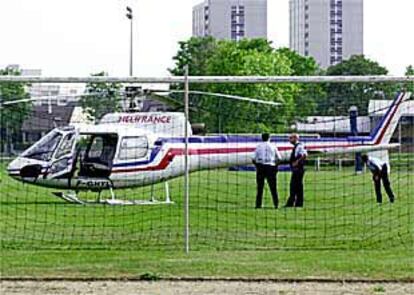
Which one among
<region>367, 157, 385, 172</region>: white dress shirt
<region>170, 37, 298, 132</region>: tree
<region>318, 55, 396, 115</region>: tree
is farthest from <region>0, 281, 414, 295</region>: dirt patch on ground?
<region>367, 157, 385, 172</region>: white dress shirt

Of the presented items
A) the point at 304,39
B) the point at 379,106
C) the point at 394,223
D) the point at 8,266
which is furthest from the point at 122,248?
the point at 304,39

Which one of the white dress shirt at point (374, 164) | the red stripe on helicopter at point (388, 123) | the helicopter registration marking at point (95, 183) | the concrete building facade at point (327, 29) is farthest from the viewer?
the concrete building facade at point (327, 29)

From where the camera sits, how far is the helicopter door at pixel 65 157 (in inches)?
1041

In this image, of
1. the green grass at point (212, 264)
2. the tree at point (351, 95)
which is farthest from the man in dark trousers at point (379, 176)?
the green grass at point (212, 264)

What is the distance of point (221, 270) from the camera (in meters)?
12.4

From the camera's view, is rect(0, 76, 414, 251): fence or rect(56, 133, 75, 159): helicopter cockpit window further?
rect(56, 133, 75, 159): helicopter cockpit window

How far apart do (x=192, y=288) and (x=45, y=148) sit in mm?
16021

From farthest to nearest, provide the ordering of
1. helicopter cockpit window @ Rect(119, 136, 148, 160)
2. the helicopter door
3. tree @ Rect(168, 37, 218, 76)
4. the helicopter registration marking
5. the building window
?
1. tree @ Rect(168, 37, 218, 76)
2. the building window
3. helicopter cockpit window @ Rect(119, 136, 148, 160)
4. the helicopter door
5. the helicopter registration marking

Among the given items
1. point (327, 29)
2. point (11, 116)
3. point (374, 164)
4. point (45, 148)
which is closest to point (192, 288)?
point (11, 116)

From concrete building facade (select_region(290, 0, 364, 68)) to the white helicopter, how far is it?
69.5m

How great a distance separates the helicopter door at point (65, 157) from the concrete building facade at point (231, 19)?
1837 inches

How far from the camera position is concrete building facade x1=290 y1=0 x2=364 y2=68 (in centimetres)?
9800

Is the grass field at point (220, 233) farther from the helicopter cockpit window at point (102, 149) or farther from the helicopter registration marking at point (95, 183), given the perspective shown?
the helicopter cockpit window at point (102, 149)

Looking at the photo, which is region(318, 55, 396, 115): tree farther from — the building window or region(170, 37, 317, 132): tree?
the building window
